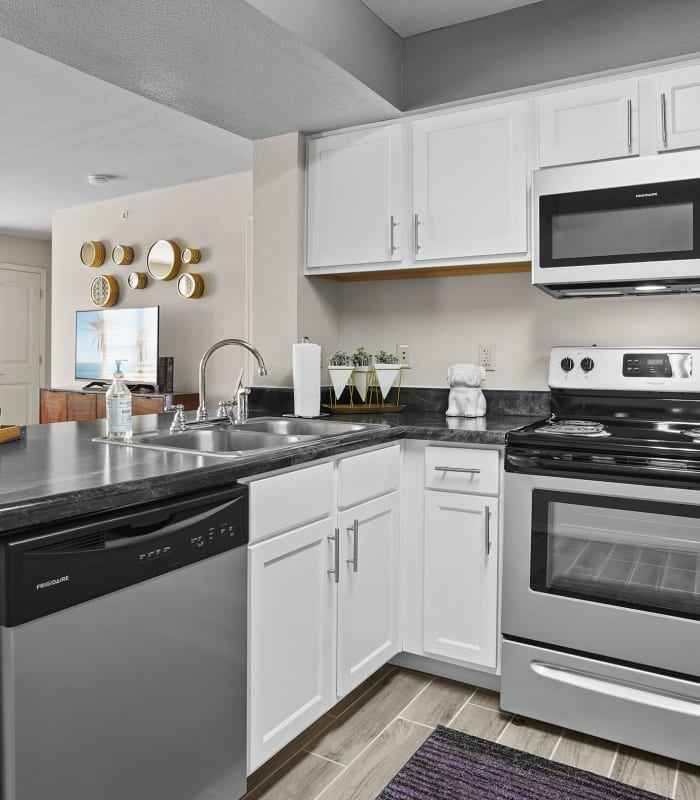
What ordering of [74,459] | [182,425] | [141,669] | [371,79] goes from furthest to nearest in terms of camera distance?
[371,79] < [182,425] < [74,459] < [141,669]

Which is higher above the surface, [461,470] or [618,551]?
[461,470]

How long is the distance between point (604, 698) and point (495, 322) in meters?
1.47

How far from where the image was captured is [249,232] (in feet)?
16.1

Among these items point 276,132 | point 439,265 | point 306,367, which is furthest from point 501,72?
point 306,367

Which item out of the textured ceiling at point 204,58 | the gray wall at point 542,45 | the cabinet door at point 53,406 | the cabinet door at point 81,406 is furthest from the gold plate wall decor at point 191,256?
the gray wall at point 542,45

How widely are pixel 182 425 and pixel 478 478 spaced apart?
0.98 m

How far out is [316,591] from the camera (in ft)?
6.20

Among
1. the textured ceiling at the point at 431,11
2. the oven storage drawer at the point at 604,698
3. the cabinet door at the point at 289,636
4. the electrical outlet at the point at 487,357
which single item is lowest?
the oven storage drawer at the point at 604,698

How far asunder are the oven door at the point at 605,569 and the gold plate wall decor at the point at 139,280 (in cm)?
425

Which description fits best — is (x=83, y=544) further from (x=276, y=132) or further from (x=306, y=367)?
(x=276, y=132)

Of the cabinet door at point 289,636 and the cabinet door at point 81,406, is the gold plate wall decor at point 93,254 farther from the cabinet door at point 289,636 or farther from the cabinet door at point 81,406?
the cabinet door at point 289,636

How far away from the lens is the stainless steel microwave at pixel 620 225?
6.87 ft

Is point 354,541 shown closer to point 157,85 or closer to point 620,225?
point 620,225

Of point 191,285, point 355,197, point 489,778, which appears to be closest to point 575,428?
point 489,778
